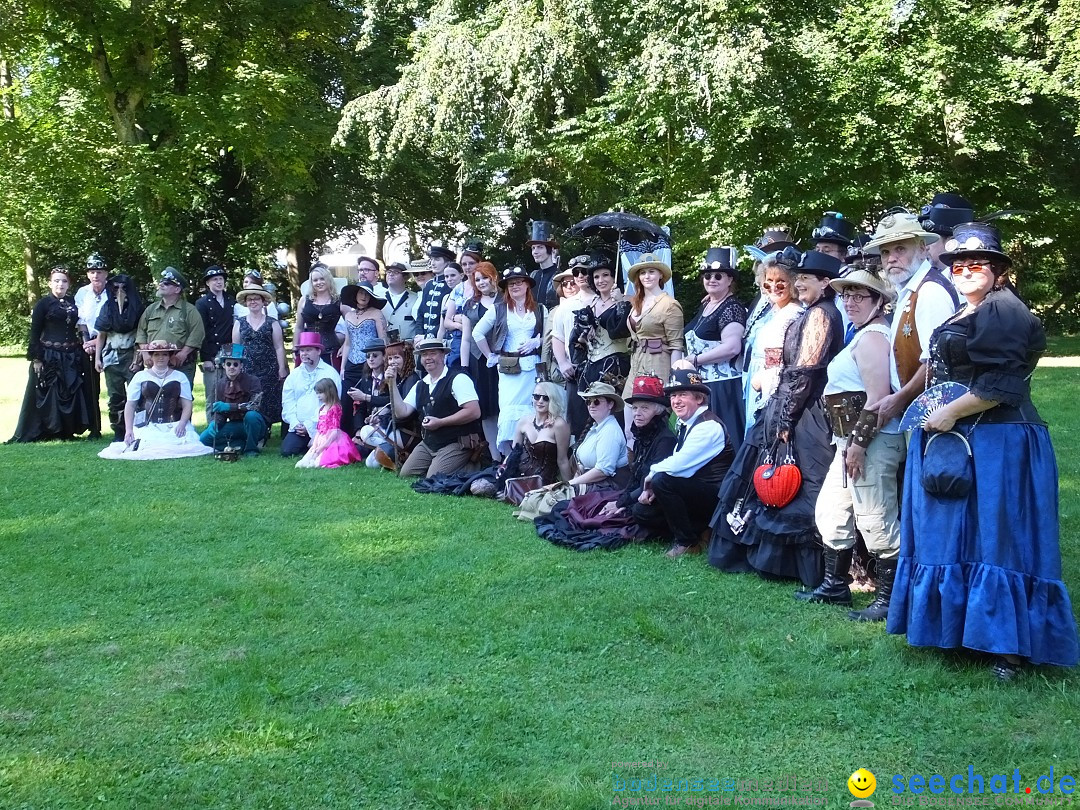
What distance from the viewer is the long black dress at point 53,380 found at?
428 inches

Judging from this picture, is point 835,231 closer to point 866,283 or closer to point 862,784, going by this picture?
point 866,283

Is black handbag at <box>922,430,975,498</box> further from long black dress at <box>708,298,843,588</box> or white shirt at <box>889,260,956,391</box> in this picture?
long black dress at <box>708,298,843,588</box>

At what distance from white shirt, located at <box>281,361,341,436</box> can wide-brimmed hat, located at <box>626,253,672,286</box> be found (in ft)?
12.2

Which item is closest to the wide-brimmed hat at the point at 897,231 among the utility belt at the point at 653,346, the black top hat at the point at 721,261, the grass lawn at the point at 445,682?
the grass lawn at the point at 445,682

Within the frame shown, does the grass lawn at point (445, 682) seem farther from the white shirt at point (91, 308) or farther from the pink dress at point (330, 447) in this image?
the white shirt at point (91, 308)

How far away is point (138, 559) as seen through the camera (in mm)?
6031

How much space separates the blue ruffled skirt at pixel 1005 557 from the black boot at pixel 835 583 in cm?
101

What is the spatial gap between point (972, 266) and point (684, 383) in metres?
2.38

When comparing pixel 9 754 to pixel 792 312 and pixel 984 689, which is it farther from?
pixel 792 312

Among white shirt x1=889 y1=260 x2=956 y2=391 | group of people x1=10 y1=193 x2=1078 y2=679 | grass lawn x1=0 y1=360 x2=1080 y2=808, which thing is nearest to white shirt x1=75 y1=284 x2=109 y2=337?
group of people x1=10 y1=193 x2=1078 y2=679

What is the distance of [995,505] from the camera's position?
3875 millimetres

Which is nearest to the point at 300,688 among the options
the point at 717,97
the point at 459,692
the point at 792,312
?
the point at 459,692

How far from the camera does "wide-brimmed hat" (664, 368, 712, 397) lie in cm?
611

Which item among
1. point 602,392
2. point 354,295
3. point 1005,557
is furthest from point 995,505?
point 354,295
